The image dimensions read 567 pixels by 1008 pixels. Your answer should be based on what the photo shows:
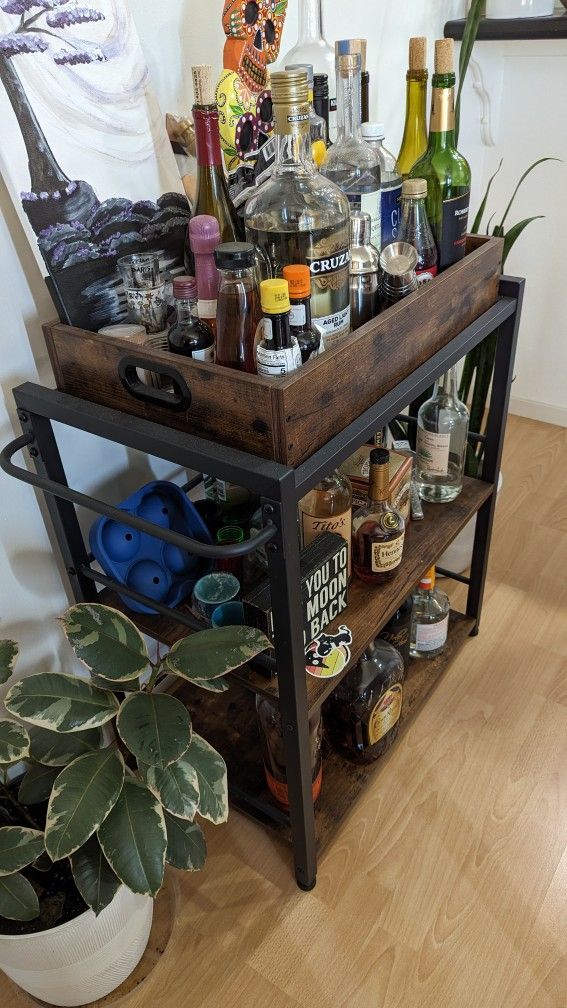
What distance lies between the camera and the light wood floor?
3.66 ft

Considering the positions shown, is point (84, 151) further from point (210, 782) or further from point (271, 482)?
point (210, 782)

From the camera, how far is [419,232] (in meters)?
1.09

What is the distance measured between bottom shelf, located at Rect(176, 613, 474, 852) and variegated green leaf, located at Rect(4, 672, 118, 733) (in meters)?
0.38

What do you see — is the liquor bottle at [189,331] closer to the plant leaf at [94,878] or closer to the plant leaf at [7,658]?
the plant leaf at [7,658]

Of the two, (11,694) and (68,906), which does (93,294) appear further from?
(68,906)

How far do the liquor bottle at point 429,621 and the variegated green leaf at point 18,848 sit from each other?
82cm

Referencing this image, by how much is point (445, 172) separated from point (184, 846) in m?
1.02

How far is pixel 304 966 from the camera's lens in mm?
1138

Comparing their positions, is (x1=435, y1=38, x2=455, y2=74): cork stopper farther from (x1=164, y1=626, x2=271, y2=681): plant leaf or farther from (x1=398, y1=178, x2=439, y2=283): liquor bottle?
(x1=164, y1=626, x2=271, y2=681): plant leaf

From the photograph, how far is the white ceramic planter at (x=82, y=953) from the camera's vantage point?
37.5 inches

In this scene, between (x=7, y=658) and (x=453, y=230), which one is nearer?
(x=7, y=658)

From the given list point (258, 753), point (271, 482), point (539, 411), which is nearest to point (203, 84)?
point (271, 482)

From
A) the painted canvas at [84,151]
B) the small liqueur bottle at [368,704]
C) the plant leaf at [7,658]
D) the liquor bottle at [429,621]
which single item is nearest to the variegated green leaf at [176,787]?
the plant leaf at [7,658]

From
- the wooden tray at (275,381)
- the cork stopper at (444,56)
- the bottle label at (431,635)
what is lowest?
the bottle label at (431,635)
